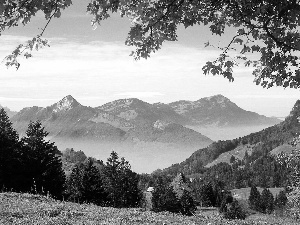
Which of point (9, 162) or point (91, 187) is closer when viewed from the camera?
point (9, 162)

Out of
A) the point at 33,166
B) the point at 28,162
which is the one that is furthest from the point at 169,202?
the point at 28,162

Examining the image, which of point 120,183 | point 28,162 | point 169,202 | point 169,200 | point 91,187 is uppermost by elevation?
point 28,162

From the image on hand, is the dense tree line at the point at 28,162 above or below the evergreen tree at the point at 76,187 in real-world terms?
above

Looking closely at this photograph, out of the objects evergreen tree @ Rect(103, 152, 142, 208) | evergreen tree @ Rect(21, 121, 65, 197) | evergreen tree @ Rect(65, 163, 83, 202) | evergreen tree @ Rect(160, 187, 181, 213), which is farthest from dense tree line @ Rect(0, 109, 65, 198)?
evergreen tree @ Rect(160, 187, 181, 213)

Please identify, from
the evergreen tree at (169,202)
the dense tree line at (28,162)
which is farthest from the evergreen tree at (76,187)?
the evergreen tree at (169,202)

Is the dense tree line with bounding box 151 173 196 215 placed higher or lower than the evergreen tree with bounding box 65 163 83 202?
lower

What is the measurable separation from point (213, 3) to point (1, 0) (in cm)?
617

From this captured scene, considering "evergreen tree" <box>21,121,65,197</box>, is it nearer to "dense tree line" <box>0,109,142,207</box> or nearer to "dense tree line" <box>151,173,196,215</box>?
"dense tree line" <box>0,109,142,207</box>

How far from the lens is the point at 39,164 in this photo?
179 feet

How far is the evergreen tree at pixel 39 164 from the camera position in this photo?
5362 cm

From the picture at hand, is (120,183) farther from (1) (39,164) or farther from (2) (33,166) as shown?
(2) (33,166)

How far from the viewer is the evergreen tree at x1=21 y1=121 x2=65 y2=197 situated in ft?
176

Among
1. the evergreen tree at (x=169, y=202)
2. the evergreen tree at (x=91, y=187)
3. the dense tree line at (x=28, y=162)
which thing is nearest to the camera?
the dense tree line at (x=28, y=162)

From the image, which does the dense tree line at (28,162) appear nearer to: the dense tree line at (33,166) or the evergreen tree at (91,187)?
the dense tree line at (33,166)
